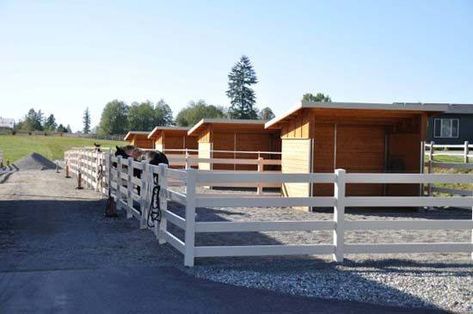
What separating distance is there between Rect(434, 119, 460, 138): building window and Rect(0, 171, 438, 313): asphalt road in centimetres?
3185

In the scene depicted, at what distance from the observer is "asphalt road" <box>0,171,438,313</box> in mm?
5805

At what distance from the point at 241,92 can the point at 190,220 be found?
9722 cm

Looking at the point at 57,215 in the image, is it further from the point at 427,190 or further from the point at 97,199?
the point at 427,190

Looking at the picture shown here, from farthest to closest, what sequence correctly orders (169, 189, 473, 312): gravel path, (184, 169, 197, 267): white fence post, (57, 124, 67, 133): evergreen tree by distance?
(57, 124, 67, 133): evergreen tree < (184, 169, 197, 267): white fence post < (169, 189, 473, 312): gravel path

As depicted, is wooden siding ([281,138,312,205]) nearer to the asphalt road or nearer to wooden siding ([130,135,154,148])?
the asphalt road

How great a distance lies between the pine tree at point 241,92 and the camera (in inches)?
4043

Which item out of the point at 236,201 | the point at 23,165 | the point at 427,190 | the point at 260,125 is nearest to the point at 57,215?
the point at 236,201

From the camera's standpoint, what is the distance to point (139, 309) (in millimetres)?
5672

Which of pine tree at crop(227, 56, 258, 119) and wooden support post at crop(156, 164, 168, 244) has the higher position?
pine tree at crop(227, 56, 258, 119)

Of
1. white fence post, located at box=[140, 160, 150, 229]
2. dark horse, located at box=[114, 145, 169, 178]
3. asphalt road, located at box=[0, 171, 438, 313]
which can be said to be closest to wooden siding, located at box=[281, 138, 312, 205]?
dark horse, located at box=[114, 145, 169, 178]

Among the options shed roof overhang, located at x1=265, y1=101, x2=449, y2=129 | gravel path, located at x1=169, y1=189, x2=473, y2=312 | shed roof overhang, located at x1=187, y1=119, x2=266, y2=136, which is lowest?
gravel path, located at x1=169, y1=189, x2=473, y2=312

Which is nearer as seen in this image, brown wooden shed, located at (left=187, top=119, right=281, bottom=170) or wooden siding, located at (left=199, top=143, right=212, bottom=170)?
brown wooden shed, located at (left=187, top=119, right=281, bottom=170)

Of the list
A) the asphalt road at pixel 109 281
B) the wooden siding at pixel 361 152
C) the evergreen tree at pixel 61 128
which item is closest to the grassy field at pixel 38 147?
the wooden siding at pixel 361 152

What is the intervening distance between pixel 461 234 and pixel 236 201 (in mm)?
6290
